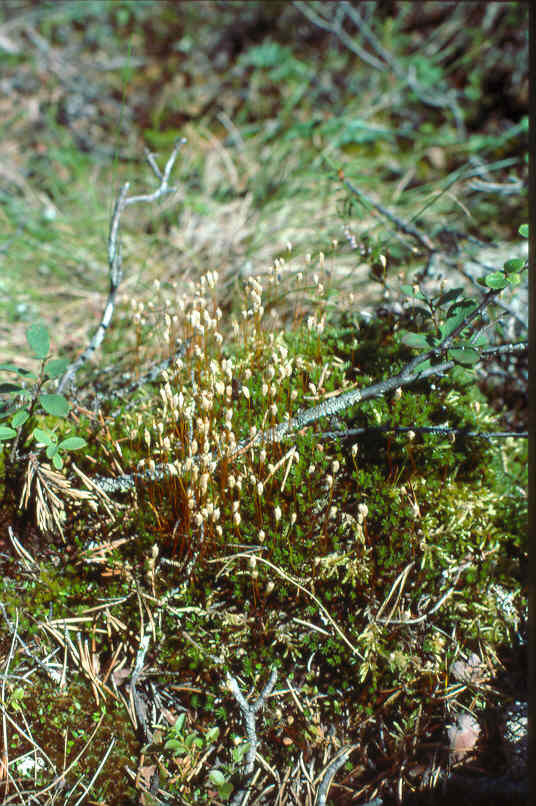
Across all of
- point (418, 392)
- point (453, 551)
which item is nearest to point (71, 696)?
point (453, 551)

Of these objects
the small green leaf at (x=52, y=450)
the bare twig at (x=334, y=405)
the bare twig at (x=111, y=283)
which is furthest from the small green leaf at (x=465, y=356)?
the bare twig at (x=111, y=283)

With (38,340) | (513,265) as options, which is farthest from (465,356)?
(38,340)

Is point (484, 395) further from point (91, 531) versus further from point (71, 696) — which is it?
point (71, 696)

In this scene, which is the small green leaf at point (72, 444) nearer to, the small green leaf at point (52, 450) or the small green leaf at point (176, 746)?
the small green leaf at point (52, 450)

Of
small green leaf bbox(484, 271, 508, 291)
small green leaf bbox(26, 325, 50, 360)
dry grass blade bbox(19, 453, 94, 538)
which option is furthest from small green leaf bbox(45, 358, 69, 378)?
small green leaf bbox(484, 271, 508, 291)

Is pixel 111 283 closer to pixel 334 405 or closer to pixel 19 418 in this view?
pixel 19 418

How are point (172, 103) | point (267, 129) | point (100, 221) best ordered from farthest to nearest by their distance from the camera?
1. point (172, 103)
2. point (267, 129)
3. point (100, 221)
